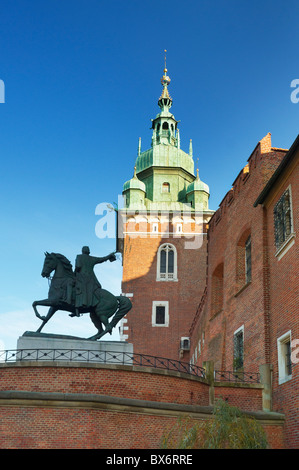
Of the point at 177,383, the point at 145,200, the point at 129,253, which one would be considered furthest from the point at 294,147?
the point at 145,200

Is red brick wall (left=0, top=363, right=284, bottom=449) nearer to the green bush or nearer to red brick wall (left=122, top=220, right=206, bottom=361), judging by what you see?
the green bush

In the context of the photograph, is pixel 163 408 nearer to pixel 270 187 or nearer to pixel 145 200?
pixel 270 187

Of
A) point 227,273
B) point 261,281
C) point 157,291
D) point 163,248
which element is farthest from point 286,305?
point 163,248

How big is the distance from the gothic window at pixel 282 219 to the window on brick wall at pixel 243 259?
3966 millimetres

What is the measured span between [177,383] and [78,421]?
3494 mm

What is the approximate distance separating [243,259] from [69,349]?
33.5 ft

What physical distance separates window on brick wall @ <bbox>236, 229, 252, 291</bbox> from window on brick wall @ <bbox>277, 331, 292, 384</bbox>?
18.4 ft

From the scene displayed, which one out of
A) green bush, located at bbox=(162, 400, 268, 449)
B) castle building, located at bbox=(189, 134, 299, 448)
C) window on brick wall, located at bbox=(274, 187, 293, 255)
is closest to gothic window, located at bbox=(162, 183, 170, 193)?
castle building, located at bbox=(189, 134, 299, 448)

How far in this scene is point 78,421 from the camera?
1744 centimetres

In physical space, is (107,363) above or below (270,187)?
below

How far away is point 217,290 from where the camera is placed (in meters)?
31.2

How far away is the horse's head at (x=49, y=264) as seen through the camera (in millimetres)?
21506

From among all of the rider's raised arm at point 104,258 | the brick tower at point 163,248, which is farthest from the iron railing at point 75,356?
the brick tower at point 163,248

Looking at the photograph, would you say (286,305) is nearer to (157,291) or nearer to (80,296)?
(80,296)
